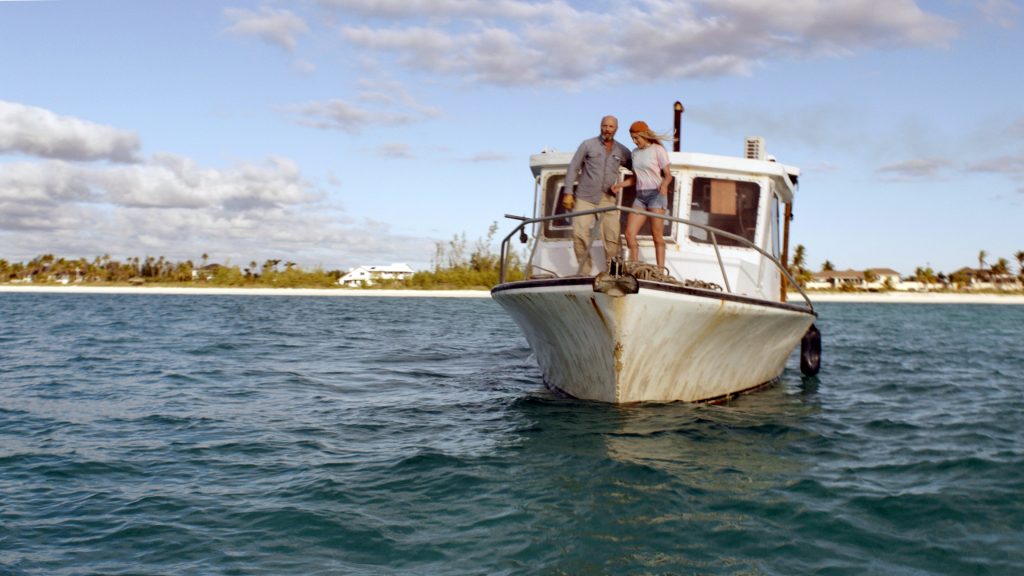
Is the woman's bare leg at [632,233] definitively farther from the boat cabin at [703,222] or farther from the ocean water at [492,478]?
the ocean water at [492,478]

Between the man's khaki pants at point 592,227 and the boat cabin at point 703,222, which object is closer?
the man's khaki pants at point 592,227

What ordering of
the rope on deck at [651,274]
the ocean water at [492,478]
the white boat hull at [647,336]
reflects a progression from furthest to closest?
1. the rope on deck at [651,274]
2. the white boat hull at [647,336]
3. the ocean water at [492,478]

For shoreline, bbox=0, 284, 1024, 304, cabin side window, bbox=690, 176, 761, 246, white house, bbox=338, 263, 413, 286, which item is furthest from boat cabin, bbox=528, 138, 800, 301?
white house, bbox=338, 263, 413, 286

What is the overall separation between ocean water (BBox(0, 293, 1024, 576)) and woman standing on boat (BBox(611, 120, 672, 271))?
6.75 feet

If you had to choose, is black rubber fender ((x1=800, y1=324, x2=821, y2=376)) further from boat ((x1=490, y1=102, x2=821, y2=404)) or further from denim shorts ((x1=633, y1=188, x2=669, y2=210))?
denim shorts ((x1=633, y1=188, x2=669, y2=210))

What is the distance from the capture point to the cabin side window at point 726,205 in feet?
37.4

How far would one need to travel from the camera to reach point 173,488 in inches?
261

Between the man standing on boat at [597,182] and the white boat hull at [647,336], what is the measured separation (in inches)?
36.9

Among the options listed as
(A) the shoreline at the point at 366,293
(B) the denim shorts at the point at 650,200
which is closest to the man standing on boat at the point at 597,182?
(B) the denim shorts at the point at 650,200

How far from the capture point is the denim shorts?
9945 mm

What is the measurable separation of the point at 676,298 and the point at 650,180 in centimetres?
177

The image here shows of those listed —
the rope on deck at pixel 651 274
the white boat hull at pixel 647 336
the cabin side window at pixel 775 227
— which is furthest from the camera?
the cabin side window at pixel 775 227

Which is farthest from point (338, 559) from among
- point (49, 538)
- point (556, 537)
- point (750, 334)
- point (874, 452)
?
point (750, 334)

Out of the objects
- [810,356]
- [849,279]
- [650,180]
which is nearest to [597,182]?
[650,180]
